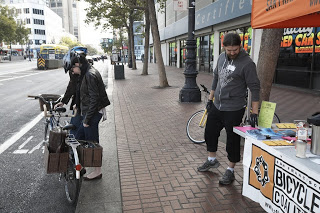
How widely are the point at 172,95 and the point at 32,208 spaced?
29.2ft

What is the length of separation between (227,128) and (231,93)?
463 millimetres

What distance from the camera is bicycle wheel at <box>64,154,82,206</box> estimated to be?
3.41 metres

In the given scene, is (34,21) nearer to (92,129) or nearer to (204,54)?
(204,54)

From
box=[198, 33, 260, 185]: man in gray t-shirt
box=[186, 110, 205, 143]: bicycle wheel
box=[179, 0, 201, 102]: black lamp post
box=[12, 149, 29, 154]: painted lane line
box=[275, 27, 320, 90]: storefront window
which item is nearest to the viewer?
box=[198, 33, 260, 185]: man in gray t-shirt

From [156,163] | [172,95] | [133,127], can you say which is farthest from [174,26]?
[156,163]

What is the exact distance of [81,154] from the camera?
353 cm

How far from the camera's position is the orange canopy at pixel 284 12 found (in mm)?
2695

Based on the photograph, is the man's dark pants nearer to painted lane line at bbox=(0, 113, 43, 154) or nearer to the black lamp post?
painted lane line at bbox=(0, 113, 43, 154)

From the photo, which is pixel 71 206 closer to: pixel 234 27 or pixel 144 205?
pixel 144 205

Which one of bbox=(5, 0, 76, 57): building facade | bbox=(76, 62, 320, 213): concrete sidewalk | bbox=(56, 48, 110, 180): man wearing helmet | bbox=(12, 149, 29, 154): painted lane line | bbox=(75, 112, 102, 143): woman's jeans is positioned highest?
bbox=(5, 0, 76, 57): building facade

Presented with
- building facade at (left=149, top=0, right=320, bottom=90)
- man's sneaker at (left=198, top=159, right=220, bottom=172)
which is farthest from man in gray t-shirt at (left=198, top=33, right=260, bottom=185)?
building facade at (left=149, top=0, right=320, bottom=90)

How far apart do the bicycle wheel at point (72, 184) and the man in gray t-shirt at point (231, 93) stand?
6.07 ft

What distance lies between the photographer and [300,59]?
42.1 feet

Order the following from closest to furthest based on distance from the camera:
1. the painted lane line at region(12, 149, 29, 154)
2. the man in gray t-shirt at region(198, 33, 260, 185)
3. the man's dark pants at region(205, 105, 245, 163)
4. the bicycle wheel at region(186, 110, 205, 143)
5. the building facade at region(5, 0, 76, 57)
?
the man in gray t-shirt at region(198, 33, 260, 185)
the man's dark pants at region(205, 105, 245, 163)
the painted lane line at region(12, 149, 29, 154)
the bicycle wheel at region(186, 110, 205, 143)
the building facade at region(5, 0, 76, 57)
